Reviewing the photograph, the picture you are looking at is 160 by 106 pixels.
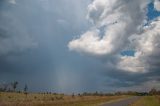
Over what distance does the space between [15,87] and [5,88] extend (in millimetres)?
13327

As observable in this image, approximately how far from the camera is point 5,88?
14612 centimetres

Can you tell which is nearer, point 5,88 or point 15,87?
point 5,88

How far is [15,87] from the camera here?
159 meters
